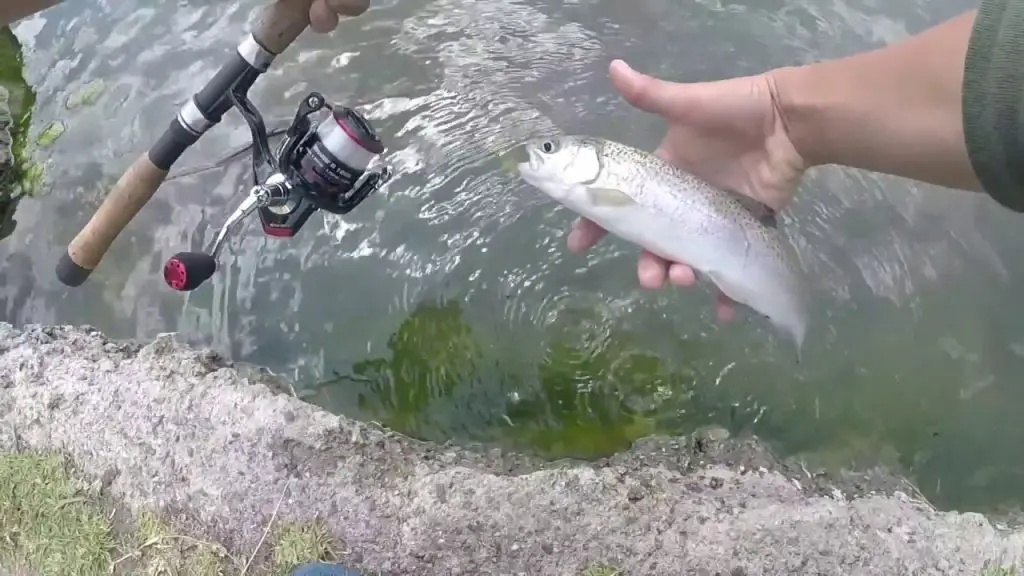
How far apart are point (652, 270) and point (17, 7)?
6.48 ft

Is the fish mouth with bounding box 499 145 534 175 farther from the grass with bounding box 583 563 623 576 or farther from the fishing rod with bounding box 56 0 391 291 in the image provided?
the grass with bounding box 583 563 623 576

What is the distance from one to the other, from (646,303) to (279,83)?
2179 millimetres

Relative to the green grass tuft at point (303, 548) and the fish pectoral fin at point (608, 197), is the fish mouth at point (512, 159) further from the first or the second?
the green grass tuft at point (303, 548)

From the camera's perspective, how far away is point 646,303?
3424 mm

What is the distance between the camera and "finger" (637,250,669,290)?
258 cm

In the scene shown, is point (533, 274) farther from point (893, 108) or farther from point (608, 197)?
point (893, 108)

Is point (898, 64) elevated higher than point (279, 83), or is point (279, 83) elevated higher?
point (898, 64)

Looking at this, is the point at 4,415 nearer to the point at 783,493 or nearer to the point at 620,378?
the point at 620,378

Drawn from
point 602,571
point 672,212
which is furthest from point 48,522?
point 672,212

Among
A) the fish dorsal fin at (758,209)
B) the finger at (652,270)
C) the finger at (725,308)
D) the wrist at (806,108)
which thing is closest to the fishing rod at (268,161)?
the finger at (652,270)

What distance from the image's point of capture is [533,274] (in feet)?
11.4

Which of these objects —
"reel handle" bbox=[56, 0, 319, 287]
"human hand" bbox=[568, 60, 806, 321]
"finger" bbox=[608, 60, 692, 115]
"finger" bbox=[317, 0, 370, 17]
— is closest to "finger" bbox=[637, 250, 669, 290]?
"human hand" bbox=[568, 60, 806, 321]

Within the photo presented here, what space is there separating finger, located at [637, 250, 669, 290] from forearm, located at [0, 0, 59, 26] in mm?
1849

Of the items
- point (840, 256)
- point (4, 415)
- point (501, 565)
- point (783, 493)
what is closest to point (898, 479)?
point (783, 493)
